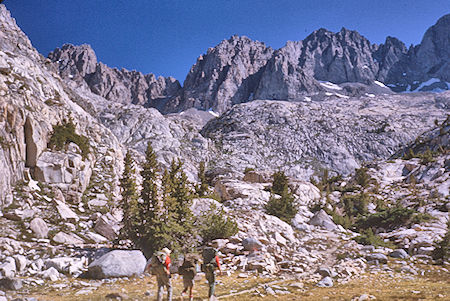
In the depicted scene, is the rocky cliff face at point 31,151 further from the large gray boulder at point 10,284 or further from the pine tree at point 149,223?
the large gray boulder at point 10,284

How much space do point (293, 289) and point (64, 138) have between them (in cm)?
2503

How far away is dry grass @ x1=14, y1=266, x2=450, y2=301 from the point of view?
9.27 meters

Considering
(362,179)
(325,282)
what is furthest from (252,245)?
(362,179)

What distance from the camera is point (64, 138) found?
84.4 feet

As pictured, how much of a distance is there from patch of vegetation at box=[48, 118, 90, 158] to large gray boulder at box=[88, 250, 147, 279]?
56.0ft

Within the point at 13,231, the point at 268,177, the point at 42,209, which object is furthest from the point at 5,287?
the point at 268,177

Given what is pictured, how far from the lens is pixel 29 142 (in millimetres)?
21812

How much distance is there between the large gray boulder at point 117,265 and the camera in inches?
466

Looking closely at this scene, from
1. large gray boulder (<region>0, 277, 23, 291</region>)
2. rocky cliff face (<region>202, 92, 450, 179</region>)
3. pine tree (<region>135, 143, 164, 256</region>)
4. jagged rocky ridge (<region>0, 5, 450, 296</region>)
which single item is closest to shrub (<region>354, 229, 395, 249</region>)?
jagged rocky ridge (<region>0, 5, 450, 296</region>)

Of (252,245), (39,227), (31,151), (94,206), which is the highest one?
(31,151)

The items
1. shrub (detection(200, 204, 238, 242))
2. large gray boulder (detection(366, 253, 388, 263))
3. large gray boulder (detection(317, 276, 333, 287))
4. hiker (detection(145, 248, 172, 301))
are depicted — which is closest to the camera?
hiker (detection(145, 248, 172, 301))

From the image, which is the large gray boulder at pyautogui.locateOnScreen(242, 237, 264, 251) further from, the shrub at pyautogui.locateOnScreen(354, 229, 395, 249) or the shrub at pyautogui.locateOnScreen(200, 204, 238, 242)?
the shrub at pyautogui.locateOnScreen(354, 229, 395, 249)

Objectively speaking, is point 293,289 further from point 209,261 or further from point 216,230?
point 216,230

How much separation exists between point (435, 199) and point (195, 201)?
27.9 metres
